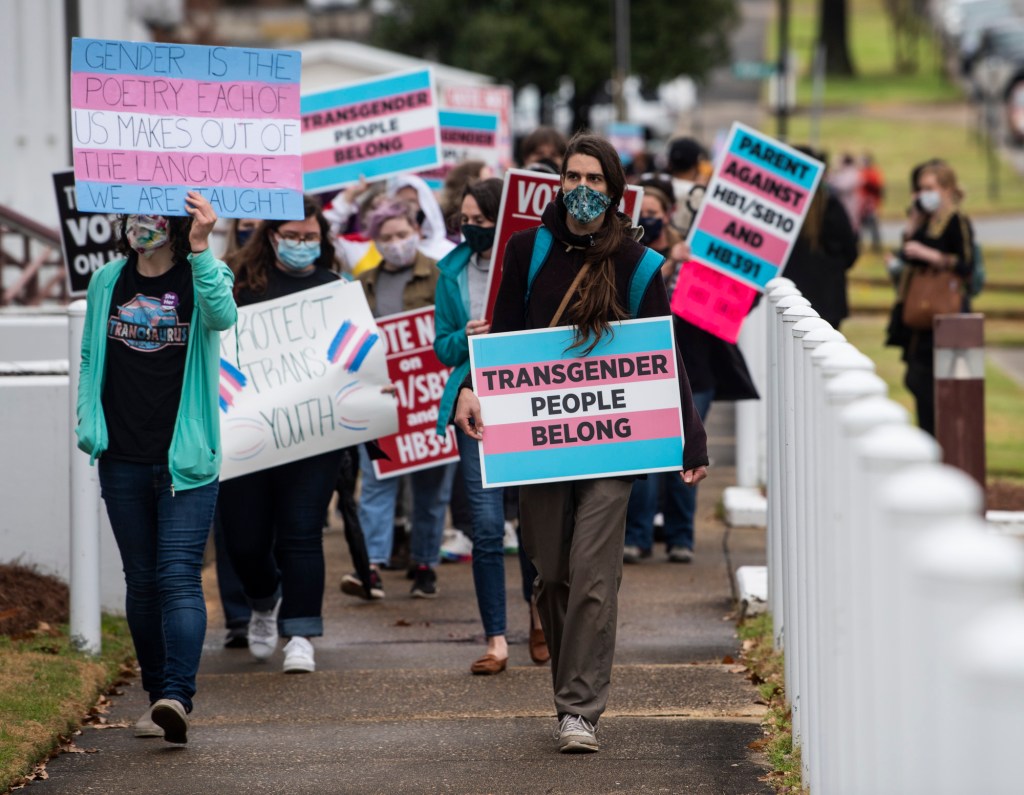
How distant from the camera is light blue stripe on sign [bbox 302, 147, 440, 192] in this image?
10836mm

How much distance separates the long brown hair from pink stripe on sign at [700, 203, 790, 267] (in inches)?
131

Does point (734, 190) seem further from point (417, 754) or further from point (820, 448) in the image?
point (820, 448)

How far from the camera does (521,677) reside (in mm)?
7043

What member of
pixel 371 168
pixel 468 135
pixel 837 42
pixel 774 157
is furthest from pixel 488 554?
pixel 837 42

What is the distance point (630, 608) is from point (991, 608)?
20.2 ft

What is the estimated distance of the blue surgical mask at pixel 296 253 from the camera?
7395mm

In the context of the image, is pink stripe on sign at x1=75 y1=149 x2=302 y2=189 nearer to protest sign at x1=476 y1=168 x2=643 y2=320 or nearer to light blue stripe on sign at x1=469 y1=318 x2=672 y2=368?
protest sign at x1=476 y1=168 x2=643 y2=320

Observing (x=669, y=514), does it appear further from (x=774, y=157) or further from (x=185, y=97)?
(x=185, y=97)

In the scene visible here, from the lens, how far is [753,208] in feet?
29.9

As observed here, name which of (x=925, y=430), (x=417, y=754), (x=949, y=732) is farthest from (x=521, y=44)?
(x=949, y=732)

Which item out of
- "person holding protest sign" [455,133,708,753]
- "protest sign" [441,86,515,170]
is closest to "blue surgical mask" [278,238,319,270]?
"person holding protest sign" [455,133,708,753]

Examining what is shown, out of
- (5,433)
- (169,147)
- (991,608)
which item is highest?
(169,147)

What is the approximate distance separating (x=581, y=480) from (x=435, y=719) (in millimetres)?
1077

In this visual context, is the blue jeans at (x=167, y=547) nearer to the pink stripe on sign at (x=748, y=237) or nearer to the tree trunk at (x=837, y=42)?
the pink stripe on sign at (x=748, y=237)
